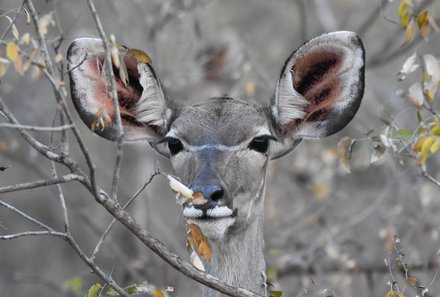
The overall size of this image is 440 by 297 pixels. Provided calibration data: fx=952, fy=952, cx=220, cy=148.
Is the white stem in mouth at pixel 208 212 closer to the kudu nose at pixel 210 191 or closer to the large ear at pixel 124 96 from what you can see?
the kudu nose at pixel 210 191

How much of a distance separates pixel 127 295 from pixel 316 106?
239 cm

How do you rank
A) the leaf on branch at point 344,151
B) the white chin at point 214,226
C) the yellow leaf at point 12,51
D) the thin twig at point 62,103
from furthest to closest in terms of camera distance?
the leaf on branch at point 344,151 < the white chin at point 214,226 < the yellow leaf at point 12,51 < the thin twig at point 62,103

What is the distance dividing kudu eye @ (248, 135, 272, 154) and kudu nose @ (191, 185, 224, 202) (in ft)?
2.81

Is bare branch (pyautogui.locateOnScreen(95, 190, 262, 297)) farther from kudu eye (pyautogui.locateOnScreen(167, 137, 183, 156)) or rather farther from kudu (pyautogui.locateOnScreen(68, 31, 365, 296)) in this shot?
kudu eye (pyautogui.locateOnScreen(167, 137, 183, 156))

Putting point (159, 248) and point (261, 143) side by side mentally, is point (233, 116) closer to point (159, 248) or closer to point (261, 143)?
point (261, 143)

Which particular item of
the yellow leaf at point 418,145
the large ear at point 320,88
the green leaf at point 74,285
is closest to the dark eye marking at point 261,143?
the large ear at point 320,88

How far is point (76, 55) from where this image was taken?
6.60 meters

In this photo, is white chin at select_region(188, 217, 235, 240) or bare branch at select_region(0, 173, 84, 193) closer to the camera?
bare branch at select_region(0, 173, 84, 193)

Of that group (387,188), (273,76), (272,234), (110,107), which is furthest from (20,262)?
(110,107)

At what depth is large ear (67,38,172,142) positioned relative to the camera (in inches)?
271

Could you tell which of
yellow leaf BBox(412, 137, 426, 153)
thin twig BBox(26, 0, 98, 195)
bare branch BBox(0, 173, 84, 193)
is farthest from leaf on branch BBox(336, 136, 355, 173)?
bare branch BBox(0, 173, 84, 193)

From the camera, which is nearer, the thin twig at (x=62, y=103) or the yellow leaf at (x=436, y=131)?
the thin twig at (x=62, y=103)

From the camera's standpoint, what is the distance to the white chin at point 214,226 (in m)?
6.38

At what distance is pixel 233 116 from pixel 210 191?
118 centimetres
